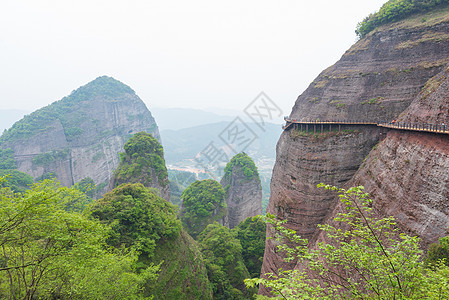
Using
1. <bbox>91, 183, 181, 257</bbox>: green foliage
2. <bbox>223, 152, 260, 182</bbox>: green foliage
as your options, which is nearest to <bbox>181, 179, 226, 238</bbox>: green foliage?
<bbox>223, 152, 260, 182</bbox>: green foliage

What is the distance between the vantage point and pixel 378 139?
20.0 m

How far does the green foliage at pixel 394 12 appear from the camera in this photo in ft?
71.1

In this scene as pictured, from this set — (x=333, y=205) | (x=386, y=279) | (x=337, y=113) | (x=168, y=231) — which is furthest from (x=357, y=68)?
(x=168, y=231)

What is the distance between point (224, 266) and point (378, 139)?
79.0ft

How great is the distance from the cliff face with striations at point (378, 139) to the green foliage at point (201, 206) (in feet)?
58.3

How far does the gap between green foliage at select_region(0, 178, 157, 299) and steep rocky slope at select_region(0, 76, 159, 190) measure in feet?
190

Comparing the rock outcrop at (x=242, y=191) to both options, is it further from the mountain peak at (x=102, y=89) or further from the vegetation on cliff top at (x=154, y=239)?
the mountain peak at (x=102, y=89)

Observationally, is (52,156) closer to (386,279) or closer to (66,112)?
(66,112)

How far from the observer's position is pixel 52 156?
59.2 m

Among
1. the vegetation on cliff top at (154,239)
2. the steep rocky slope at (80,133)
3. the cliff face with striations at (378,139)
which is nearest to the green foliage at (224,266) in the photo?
the vegetation on cliff top at (154,239)

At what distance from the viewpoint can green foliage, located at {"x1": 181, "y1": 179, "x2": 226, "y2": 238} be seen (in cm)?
4081

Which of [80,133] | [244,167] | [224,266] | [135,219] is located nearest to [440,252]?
[135,219]

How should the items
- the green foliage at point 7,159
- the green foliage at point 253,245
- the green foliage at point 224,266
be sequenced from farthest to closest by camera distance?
the green foliage at point 7,159
the green foliage at point 253,245
the green foliage at point 224,266

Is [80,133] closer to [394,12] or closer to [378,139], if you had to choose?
[378,139]
